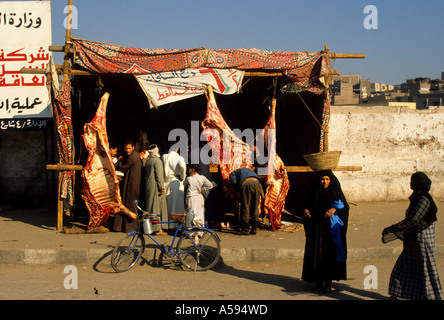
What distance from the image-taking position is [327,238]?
6039mm

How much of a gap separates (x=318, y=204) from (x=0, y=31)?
821cm

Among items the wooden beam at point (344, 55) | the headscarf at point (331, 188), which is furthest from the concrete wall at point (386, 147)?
the headscarf at point (331, 188)

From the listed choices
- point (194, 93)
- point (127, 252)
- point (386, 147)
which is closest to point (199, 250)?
point (127, 252)

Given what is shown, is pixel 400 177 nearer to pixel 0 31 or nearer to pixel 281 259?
pixel 281 259

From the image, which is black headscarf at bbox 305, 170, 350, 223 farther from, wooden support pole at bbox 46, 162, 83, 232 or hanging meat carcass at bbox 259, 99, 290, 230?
wooden support pole at bbox 46, 162, 83, 232

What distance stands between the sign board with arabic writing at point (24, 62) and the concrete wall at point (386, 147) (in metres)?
6.50

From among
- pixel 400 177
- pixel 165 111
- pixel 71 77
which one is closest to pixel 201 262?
pixel 71 77

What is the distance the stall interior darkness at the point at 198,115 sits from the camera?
1000cm

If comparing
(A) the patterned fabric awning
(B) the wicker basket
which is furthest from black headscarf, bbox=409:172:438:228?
(A) the patterned fabric awning

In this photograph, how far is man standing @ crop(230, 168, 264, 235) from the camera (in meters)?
8.81

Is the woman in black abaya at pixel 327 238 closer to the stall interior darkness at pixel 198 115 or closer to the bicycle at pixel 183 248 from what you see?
the bicycle at pixel 183 248

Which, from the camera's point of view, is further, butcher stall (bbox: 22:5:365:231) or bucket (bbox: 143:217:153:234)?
butcher stall (bbox: 22:5:365:231)
